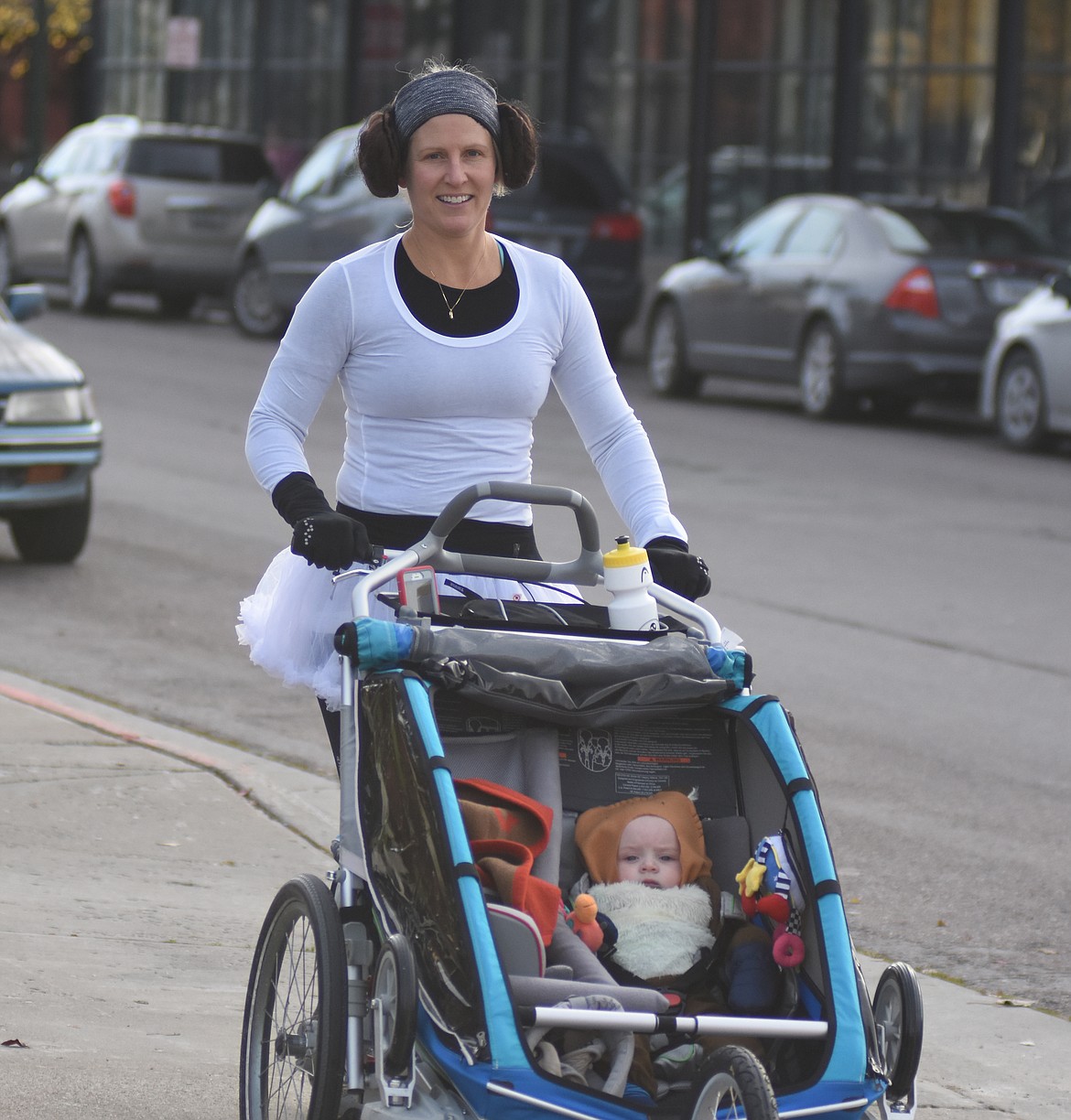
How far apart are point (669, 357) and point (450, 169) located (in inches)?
633

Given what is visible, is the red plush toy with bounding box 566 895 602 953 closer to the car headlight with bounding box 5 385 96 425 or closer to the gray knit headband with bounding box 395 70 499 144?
the gray knit headband with bounding box 395 70 499 144

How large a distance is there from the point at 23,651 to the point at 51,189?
19.1m

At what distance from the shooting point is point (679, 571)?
4.18m

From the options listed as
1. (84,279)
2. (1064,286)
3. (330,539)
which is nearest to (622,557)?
(330,539)

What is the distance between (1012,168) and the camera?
23922 mm

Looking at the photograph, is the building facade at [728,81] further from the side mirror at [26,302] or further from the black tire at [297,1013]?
the black tire at [297,1013]

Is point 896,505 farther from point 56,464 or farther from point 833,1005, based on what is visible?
point 833,1005

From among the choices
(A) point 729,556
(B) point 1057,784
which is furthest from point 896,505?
(B) point 1057,784

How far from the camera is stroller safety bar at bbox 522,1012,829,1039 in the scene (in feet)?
11.2

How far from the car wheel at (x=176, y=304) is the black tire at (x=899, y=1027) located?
24.2 m

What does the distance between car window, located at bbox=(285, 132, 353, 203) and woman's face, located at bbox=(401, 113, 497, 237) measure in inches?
761

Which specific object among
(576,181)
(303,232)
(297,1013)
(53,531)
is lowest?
(53,531)

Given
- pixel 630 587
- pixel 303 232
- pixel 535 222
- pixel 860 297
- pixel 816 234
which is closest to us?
pixel 630 587

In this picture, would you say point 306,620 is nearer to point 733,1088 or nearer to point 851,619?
point 733,1088
